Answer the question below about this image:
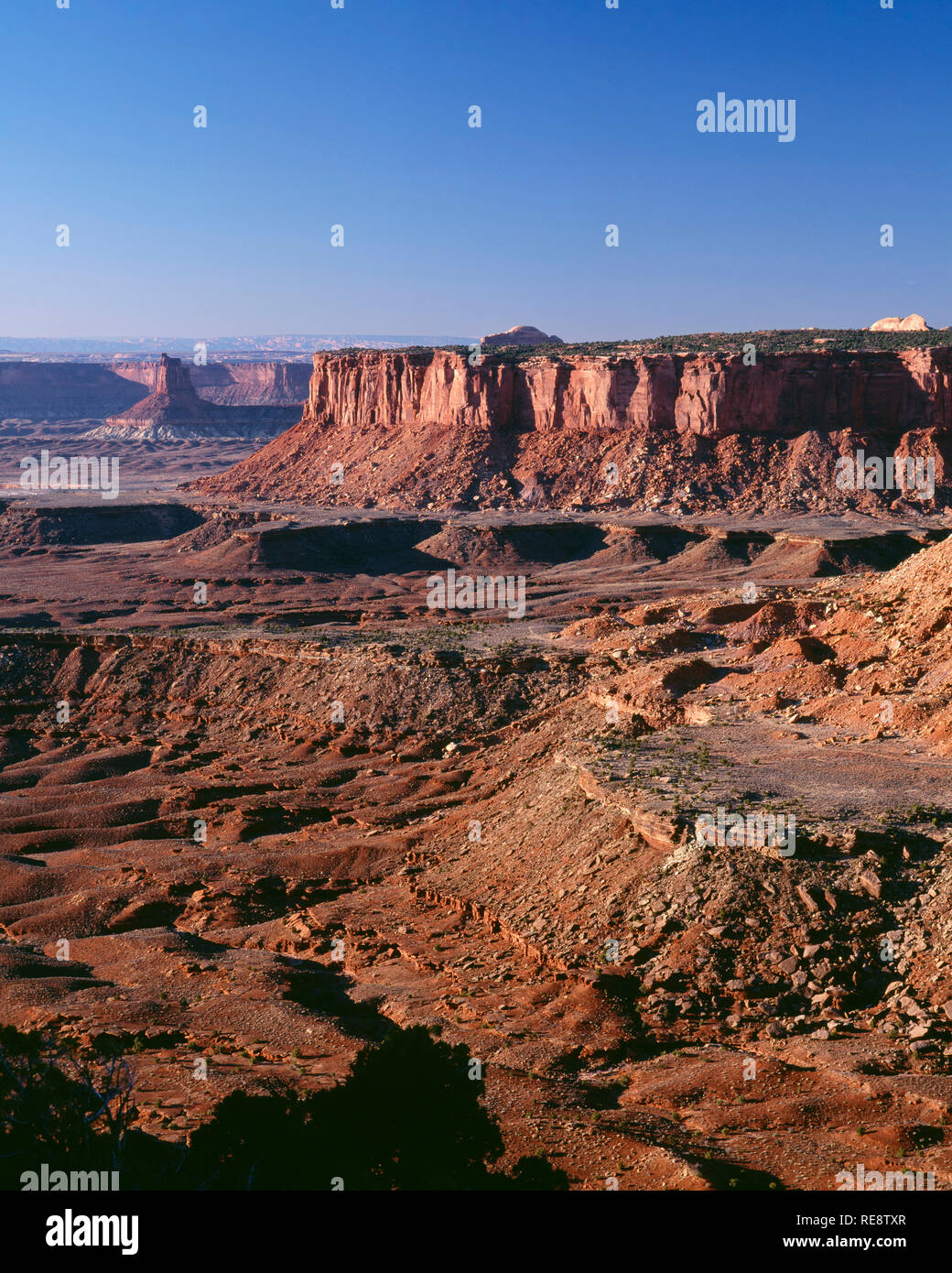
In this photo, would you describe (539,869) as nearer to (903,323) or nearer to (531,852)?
(531,852)

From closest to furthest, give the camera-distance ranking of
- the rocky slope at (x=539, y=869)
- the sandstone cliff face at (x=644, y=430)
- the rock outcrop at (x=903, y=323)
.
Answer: the rocky slope at (x=539, y=869) < the sandstone cliff face at (x=644, y=430) < the rock outcrop at (x=903, y=323)

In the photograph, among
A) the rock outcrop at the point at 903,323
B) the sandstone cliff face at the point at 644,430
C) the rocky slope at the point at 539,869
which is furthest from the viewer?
the rock outcrop at the point at 903,323

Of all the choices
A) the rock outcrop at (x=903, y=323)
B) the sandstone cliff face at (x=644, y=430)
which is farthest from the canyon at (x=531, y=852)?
the rock outcrop at (x=903, y=323)

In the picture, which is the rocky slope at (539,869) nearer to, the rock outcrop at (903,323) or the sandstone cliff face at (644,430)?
the sandstone cliff face at (644,430)

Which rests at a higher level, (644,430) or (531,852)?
(644,430)

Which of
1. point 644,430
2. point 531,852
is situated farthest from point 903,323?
point 531,852

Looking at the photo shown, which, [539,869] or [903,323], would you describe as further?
[903,323]

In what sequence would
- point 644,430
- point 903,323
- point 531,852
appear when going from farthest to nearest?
point 903,323 → point 644,430 → point 531,852

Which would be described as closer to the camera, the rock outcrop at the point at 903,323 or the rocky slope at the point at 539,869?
the rocky slope at the point at 539,869

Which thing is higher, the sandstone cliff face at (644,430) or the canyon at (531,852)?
the sandstone cliff face at (644,430)
